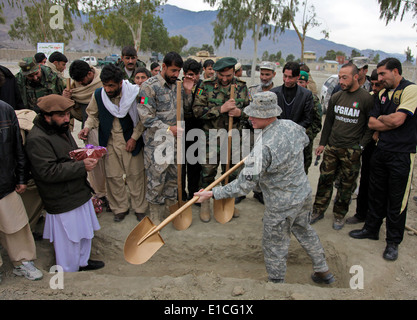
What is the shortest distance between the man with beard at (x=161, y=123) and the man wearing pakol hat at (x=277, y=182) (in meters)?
1.12

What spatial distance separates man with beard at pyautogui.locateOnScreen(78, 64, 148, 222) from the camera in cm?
359

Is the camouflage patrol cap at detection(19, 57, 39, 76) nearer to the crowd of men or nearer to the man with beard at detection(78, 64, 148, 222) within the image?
the crowd of men

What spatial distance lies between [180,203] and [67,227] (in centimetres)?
→ 145

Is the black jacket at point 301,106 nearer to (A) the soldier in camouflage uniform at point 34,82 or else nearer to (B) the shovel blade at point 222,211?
(B) the shovel blade at point 222,211

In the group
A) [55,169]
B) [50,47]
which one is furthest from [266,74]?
[50,47]

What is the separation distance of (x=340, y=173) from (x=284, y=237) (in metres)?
1.56

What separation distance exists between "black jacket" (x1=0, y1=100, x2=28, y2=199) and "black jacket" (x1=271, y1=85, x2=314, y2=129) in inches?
121

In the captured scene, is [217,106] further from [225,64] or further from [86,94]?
[86,94]

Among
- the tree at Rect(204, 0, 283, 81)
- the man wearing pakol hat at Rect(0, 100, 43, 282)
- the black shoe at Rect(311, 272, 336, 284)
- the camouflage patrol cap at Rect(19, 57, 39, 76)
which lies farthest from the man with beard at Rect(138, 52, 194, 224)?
the tree at Rect(204, 0, 283, 81)

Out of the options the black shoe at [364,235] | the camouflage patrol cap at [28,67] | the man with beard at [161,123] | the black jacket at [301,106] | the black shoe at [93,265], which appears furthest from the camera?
the camouflage patrol cap at [28,67]

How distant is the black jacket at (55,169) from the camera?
275 cm

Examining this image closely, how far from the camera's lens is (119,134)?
3789 millimetres

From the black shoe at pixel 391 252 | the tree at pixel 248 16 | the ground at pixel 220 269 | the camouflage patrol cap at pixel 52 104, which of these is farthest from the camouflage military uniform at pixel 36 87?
the tree at pixel 248 16

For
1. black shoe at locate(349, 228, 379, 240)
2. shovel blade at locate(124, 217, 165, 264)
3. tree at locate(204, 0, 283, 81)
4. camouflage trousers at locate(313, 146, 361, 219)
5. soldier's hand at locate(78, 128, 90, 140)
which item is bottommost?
black shoe at locate(349, 228, 379, 240)
